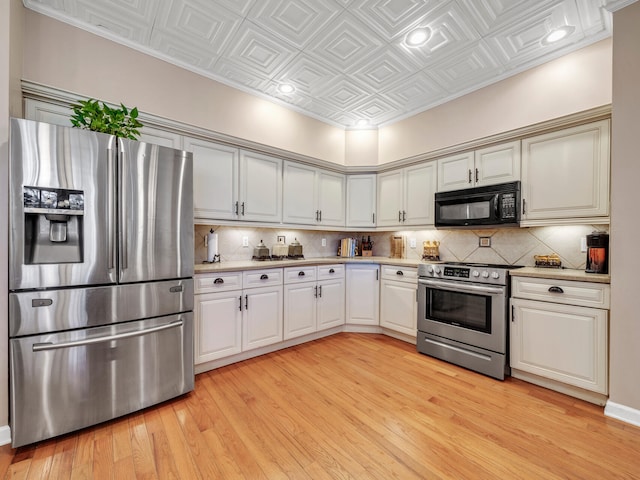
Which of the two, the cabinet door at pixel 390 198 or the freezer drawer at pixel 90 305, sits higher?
the cabinet door at pixel 390 198

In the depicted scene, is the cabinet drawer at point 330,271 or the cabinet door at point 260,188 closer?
the cabinet door at point 260,188

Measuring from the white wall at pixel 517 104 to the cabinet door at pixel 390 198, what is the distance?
290 millimetres

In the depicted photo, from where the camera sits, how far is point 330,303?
3502mm

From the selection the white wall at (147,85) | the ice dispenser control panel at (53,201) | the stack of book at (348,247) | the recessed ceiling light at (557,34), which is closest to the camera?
the ice dispenser control panel at (53,201)

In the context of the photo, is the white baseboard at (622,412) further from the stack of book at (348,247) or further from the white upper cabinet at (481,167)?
the stack of book at (348,247)

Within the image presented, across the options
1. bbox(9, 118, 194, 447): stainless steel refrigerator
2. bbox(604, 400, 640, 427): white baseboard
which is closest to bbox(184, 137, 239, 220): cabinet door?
bbox(9, 118, 194, 447): stainless steel refrigerator

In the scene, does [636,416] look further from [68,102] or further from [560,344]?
[68,102]

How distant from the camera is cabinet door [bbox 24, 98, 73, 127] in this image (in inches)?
79.2

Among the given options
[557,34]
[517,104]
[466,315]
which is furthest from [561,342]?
[557,34]

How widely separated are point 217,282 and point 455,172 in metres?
2.81

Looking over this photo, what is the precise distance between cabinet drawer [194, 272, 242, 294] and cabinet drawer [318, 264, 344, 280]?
3.45 feet

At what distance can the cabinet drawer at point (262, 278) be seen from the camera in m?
2.75

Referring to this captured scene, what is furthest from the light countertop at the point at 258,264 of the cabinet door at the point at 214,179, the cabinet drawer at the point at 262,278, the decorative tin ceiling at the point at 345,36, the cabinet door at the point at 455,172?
the decorative tin ceiling at the point at 345,36

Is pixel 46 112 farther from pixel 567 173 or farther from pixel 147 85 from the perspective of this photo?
pixel 567 173
